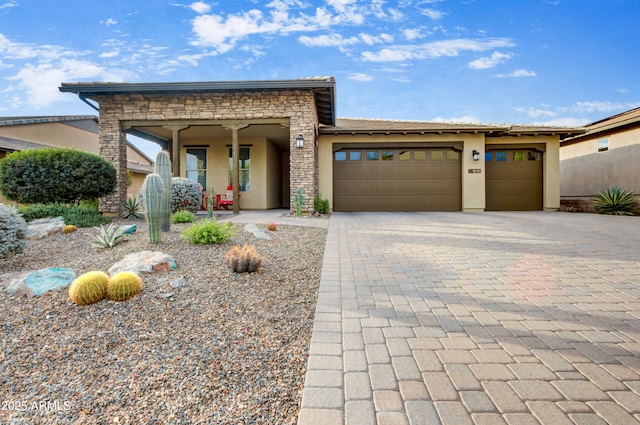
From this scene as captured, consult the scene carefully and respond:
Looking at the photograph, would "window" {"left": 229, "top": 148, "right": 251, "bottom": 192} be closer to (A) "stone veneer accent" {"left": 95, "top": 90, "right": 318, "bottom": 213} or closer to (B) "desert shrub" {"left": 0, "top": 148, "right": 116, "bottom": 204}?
(A) "stone veneer accent" {"left": 95, "top": 90, "right": 318, "bottom": 213}

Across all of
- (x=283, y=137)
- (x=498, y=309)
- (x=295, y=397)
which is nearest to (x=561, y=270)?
(x=498, y=309)

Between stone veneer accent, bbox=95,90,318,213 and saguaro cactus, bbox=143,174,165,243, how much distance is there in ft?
18.0

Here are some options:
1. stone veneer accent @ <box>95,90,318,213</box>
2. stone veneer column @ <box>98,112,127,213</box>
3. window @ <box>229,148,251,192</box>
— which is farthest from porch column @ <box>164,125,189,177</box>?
window @ <box>229,148,251,192</box>

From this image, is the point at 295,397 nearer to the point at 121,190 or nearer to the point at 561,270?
the point at 561,270

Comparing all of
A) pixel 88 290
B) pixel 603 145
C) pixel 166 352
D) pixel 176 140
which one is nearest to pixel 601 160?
pixel 603 145

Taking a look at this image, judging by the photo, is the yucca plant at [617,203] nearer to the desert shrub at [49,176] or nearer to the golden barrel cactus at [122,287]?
the golden barrel cactus at [122,287]

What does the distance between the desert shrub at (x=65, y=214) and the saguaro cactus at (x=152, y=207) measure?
10.4ft

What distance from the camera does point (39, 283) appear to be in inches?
122

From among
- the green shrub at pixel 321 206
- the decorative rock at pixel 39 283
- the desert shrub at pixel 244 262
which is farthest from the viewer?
the green shrub at pixel 321 206

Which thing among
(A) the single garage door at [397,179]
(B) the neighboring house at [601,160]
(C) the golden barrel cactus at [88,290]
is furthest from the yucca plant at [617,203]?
(C) the golden barrel cactus at [88,290]

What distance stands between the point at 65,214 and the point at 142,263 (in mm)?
5187

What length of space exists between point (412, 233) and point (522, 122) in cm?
1071

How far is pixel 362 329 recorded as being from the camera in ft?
7.47

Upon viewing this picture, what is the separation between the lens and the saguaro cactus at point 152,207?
4.91 metres
